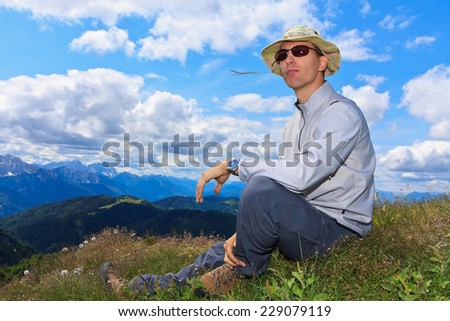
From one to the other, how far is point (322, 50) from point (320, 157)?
62.6 inches

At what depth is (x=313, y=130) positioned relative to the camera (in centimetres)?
466

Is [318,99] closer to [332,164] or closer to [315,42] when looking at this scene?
[315,42]

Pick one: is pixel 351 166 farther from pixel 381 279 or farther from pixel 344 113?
pixel 381 279

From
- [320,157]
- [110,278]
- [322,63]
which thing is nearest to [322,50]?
[322,63]

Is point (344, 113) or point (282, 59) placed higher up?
point (282, 59)

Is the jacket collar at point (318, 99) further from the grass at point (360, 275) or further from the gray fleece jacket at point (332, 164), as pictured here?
the grass at point (360, 275)

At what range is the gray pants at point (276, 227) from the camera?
4.09 m

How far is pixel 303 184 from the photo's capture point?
404 centimetres

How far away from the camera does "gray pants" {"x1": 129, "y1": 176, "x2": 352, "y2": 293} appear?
409 centimetres

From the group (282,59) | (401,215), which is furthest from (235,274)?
(401,215)

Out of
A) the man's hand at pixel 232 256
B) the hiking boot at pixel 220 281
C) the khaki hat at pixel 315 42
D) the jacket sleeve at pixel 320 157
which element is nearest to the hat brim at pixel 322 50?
the khaki hat at pixel 315 42

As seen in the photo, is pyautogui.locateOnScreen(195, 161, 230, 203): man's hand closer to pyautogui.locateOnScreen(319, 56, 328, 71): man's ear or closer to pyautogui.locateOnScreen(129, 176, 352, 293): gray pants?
pyautogui.locateOnScreen(129, 176, 352, 293): gray pants

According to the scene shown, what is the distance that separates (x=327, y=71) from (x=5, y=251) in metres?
148

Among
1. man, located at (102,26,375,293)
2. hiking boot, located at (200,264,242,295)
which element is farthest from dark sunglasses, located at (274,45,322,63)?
hiking boot, located at (200,264,242,295)
